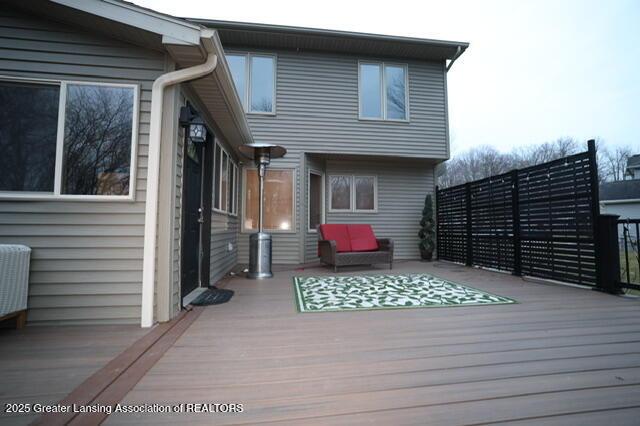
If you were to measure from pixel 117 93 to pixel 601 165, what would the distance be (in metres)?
30.5

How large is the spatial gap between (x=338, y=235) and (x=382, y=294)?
2268 mm

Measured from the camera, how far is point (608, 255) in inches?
140

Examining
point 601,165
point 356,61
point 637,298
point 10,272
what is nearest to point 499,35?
point 356,61

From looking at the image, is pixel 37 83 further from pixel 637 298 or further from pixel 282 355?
pixel 637 298

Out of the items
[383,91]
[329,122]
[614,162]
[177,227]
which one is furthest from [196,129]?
[614,162]

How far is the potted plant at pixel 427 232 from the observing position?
7.11 meters

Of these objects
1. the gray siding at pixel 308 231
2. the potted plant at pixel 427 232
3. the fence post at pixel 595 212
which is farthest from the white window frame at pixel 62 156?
the potted plant at pixel 427 232

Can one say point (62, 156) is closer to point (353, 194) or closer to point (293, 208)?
point (293, 208)

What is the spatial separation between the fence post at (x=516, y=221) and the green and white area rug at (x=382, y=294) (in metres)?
1.55

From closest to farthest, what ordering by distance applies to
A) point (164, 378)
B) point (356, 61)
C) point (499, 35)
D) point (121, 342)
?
1. point (164, 378)
2. point (121, 342)
3. point (356, 61)
4. point (499, 35)

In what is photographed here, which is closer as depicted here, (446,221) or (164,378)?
(164,378)

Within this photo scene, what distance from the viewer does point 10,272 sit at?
2090 millimetres

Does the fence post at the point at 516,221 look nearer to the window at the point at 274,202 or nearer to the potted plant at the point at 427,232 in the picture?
the potted plant at the point at 427,232

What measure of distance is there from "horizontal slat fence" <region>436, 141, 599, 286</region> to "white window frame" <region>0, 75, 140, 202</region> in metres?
5.31
